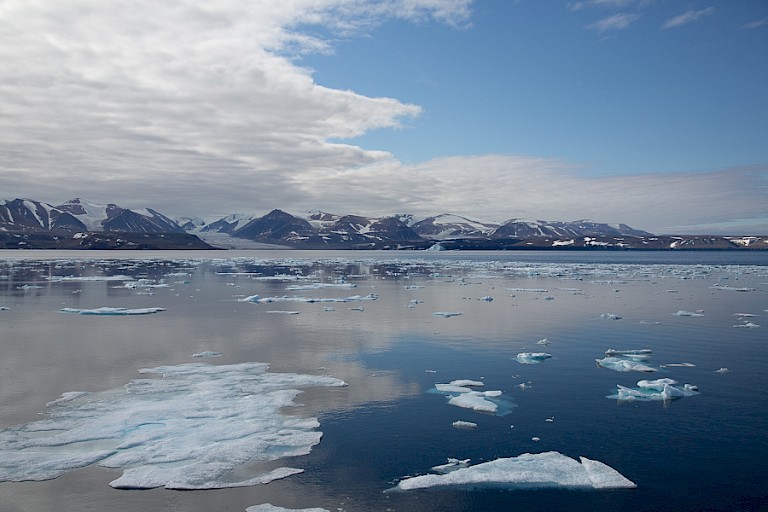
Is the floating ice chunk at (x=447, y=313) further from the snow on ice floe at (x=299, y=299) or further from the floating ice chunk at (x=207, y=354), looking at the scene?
the floating ice chunk at (x=207, y=354)

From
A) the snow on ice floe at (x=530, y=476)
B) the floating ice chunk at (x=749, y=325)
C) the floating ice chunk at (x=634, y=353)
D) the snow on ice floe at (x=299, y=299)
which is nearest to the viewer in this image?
the snow on ice floe at (x=530, y=476)

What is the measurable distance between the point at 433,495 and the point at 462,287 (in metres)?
31.8

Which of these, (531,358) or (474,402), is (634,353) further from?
(474,402)

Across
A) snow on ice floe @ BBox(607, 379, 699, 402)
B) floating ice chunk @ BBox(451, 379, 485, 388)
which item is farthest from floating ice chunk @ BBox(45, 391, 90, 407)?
snow on ice floe @ BBox(607, 379, 699, 402)

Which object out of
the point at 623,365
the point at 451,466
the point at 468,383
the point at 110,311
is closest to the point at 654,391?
the point at 623,365

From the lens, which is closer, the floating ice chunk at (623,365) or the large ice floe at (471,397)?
the large ice floe at (471,397)

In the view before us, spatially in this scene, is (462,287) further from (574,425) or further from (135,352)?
(574,425)

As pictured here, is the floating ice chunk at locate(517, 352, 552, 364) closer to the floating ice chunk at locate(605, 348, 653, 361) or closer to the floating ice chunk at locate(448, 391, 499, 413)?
the floating ice chunk at locate(605, 348, 653, 361)

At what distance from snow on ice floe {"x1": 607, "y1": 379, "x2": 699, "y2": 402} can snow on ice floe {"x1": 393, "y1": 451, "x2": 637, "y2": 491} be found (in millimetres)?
3905

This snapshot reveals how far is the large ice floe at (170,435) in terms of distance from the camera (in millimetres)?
7645

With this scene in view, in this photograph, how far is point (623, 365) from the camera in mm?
13719

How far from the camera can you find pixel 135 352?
616 inches

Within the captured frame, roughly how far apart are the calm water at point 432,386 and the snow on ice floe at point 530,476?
0.18 meters

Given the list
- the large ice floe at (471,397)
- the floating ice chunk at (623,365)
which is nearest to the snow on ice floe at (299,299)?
the floating ice chunk at (623,365)
